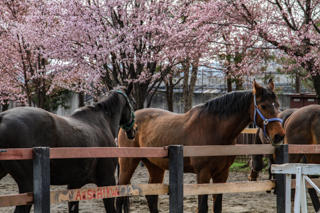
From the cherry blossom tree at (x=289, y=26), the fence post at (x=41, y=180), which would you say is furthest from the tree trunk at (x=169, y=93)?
the fence post at (x=41, y=180)

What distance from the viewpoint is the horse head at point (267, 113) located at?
5102 mm

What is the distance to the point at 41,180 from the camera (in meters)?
3.44

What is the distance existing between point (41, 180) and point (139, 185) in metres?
1.09

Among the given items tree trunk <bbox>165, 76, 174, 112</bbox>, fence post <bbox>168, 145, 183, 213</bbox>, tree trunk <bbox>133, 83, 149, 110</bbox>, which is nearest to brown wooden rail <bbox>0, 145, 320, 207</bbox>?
fence post <bbox>168, 145, 183, 213</bbox>

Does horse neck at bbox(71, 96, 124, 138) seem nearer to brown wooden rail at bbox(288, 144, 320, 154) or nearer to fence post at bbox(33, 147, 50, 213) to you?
fence post at bbox(33, 147, 50, 213)

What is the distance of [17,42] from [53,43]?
4.00 metres

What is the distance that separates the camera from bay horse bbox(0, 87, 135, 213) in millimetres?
4145

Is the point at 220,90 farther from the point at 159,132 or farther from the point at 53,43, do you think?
the point at 159,132

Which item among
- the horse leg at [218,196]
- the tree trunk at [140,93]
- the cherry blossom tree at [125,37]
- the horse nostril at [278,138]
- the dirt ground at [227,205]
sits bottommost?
the dirt ground at [227,205]

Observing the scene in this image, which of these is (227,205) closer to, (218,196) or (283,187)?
(218,196)

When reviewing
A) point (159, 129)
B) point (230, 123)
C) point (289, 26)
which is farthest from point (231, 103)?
point (289, 26)

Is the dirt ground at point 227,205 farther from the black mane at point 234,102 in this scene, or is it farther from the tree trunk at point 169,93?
the tree trunk at point 169,93

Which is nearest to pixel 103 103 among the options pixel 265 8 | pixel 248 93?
pixel 248 93

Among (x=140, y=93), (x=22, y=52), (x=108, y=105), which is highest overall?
(x=22, y=52)
